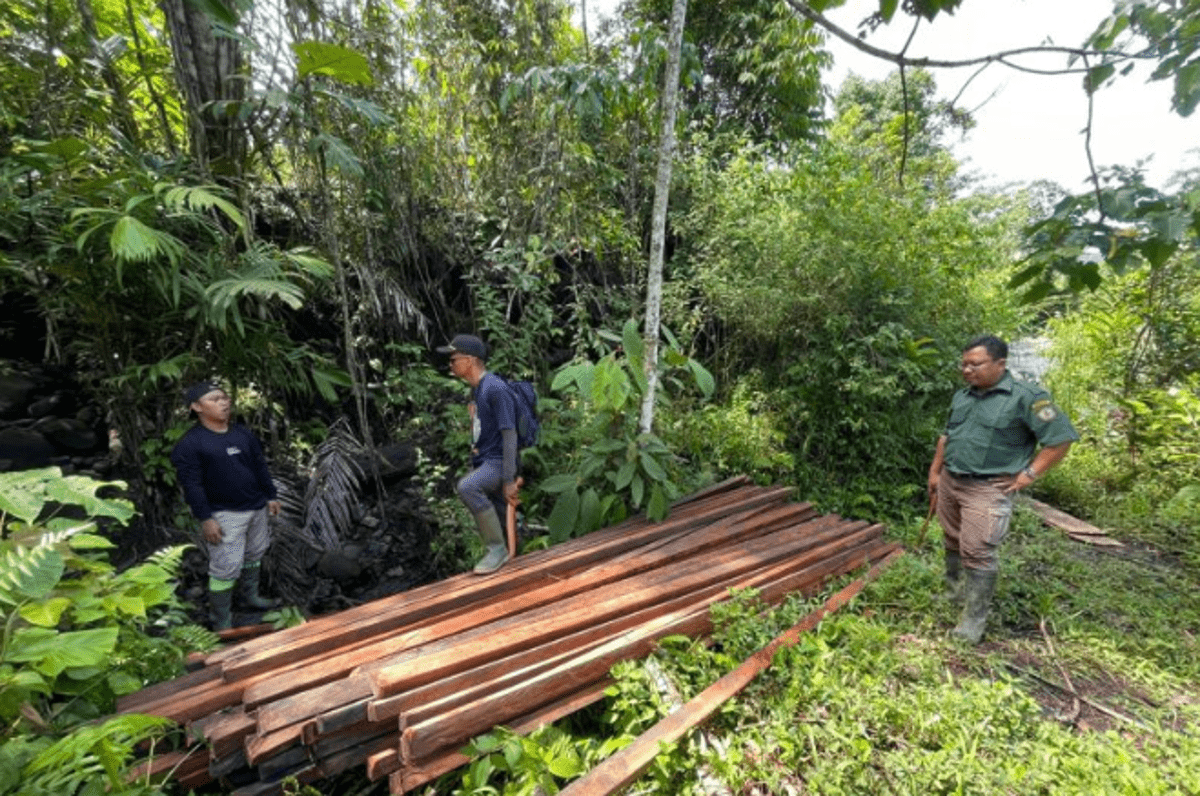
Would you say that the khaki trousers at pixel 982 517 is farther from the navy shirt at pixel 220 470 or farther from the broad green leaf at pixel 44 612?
the navy shirt at pixel 220 470

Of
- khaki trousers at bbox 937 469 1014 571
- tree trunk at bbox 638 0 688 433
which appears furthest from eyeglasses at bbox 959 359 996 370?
tree trunk at bbox 638 0 688 433

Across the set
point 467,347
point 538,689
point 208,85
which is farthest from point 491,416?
point 208,85

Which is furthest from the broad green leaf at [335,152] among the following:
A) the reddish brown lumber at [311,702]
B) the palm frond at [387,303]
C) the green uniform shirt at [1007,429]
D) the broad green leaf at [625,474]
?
the green uniform shirt at [1007,429]

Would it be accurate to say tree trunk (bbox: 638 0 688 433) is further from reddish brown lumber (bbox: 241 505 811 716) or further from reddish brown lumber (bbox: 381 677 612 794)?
reddish brown lumber (bbox: 381 677 612 794)

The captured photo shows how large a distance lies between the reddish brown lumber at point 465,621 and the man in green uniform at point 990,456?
1.43 meters

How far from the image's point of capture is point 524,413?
369 centimetres

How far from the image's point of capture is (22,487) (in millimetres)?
1863

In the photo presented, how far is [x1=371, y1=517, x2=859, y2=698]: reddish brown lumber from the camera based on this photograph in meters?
2.25

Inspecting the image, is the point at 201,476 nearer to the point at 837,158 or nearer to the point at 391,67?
the point at 391,67

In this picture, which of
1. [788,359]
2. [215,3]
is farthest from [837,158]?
[215,3]

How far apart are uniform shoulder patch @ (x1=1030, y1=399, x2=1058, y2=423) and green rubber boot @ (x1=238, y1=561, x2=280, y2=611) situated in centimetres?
504

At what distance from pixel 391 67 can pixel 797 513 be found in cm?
551

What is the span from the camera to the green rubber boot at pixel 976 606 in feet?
9.99

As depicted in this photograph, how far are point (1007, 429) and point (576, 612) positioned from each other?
8.51 ft
